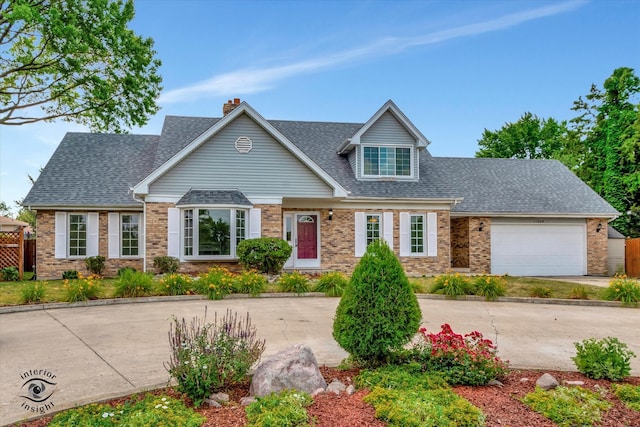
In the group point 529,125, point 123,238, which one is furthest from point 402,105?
point 529,125

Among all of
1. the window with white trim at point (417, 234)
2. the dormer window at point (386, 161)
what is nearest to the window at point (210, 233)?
the dormer window at point (386, 161)

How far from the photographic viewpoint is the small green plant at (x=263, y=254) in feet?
46.0

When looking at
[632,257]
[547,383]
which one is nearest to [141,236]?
[547,383]

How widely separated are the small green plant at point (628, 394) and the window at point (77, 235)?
16.5 metres

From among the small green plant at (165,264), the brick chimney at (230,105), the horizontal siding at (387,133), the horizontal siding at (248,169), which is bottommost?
the small green plant at (165,264)

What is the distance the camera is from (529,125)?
37844 millimetres

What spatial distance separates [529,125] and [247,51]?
30.8 m

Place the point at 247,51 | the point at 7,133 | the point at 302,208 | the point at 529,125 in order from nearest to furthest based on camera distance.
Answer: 1. the point at 247,51
2. the point at 302,208
3. the point at 7,133
4. the point at 529,125

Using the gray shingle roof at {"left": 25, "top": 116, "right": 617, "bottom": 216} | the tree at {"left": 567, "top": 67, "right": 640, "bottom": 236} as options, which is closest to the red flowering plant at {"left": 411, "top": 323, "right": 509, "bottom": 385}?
the gray shingle roof at {"left": 25, "top": 116, "right": 617, "bottom": 216}

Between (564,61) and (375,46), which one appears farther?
(564,61)

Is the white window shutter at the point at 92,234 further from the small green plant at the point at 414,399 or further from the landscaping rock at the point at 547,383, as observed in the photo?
the landscaping rock at the point at 547,383

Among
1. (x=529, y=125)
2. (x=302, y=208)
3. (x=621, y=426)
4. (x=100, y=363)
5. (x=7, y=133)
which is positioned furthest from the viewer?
(x=529, y=125)

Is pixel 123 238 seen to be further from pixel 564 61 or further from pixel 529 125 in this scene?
pixel 529 125

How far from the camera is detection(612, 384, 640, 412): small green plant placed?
3873mm
